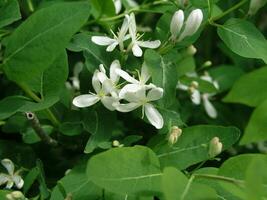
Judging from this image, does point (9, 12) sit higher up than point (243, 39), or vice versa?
point (9, 12)

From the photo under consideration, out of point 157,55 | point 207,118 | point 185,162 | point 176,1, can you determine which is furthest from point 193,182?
point 207,118

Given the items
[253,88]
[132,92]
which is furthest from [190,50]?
[132,92]

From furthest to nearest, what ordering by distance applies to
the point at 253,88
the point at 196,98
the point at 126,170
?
the point at 196,98 → the point at 253,88 → the point at 126,170

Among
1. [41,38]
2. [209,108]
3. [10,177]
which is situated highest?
[41,38]

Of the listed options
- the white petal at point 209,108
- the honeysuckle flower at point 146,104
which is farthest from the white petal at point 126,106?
the white petal at point 209,108

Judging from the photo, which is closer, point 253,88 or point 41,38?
point 41,38

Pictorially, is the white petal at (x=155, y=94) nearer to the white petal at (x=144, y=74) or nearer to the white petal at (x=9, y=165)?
the white petal at (x=144, y=74)

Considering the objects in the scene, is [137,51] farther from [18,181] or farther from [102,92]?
[18,181]

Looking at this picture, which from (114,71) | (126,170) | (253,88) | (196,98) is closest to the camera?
(126,170)
